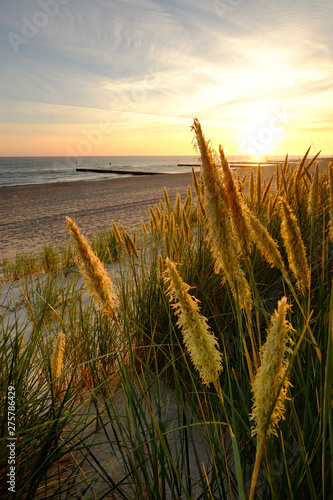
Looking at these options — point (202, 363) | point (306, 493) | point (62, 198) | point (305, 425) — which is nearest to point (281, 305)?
point (202, 363)

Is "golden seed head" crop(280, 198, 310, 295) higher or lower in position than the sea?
lower

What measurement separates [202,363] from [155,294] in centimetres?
182

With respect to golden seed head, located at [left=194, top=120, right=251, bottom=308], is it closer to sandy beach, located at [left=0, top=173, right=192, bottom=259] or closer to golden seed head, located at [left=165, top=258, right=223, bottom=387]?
golden seed head, located at [left=165, top=258, right=223, bottom=387]

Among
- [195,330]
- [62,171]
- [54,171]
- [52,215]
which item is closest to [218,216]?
[195,330]

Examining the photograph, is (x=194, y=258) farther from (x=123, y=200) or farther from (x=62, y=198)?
(x=62, y=198)

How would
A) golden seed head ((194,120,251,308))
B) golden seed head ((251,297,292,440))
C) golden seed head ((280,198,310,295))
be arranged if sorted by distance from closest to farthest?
golden seed head ((251,297,292,440)), golden seed head ((194,120,251,308)), golden seed head ((280,198,310,295))

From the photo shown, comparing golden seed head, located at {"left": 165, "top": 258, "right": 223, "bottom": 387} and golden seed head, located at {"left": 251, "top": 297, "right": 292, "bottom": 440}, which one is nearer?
golden seed head, located at {"left": 251, "top": 297, "right": 292, "bottom": 440}

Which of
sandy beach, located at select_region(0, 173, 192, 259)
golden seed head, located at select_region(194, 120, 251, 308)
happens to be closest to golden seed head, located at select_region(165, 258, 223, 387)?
golden seed head, located at select_region(194, 120, 251, 308)

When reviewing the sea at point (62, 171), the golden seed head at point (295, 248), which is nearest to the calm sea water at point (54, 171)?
the sea at point (62, 171)

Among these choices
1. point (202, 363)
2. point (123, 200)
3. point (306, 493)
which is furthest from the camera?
point (123, 200)

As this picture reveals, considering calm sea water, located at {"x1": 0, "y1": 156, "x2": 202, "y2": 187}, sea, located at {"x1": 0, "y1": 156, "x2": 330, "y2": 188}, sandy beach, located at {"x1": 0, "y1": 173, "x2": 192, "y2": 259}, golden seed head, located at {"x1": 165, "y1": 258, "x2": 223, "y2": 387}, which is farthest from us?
calm sea water, located at {"x1": 0, "y1": 156, "x2": 202, "y2": 187}

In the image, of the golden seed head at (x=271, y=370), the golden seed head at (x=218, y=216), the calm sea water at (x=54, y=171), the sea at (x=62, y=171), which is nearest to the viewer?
the golden seed head at (x=271, y=370)

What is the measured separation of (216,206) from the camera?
1.00 metres

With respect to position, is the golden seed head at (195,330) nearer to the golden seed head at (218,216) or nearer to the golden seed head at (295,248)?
the golden seed head at (218,216)
